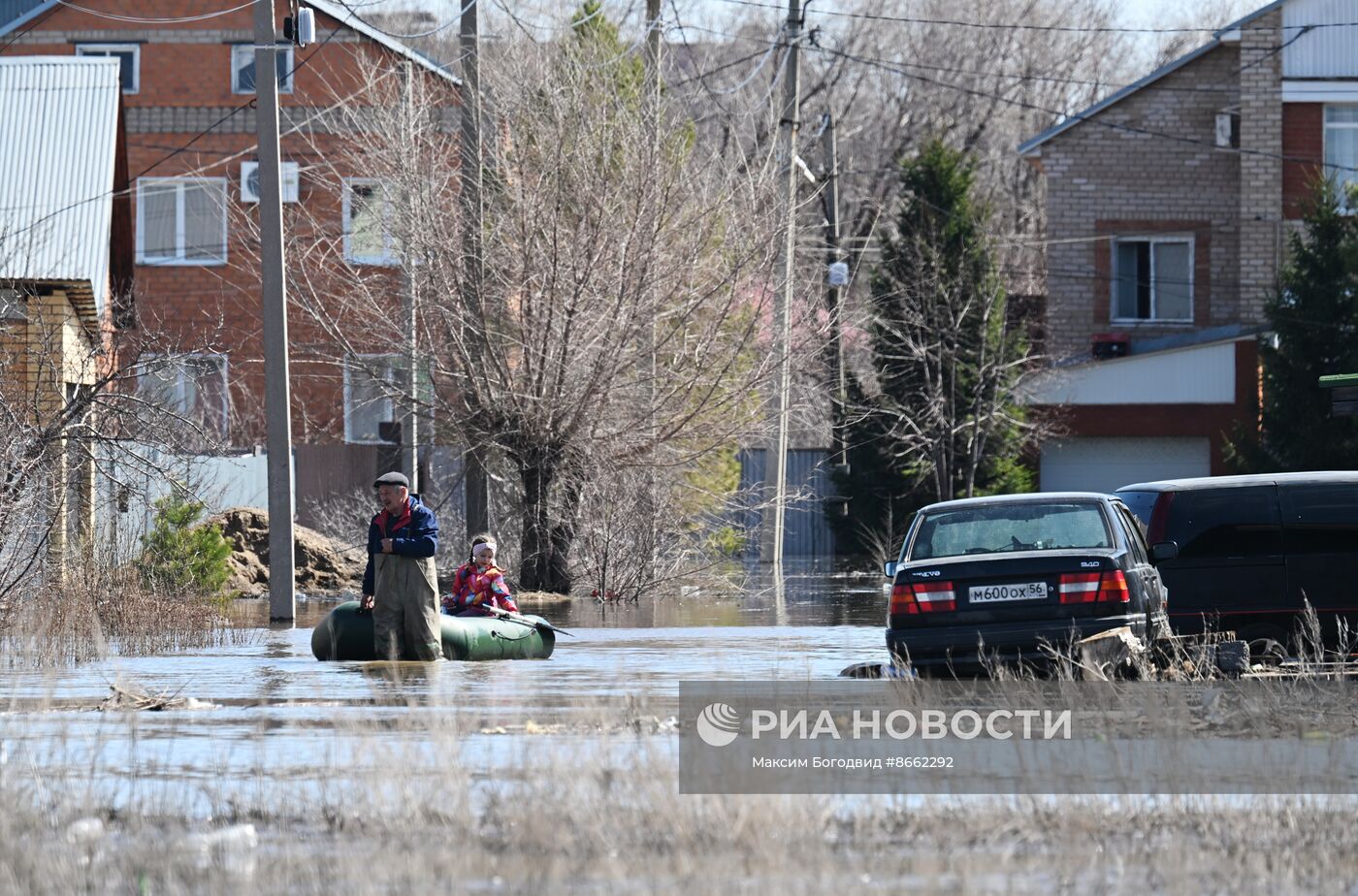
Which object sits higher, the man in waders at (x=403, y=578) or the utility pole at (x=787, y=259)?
the utility pole at (x=787, y=259)

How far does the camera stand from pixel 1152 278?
42.9m

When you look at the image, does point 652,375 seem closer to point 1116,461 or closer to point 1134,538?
point 1134,538

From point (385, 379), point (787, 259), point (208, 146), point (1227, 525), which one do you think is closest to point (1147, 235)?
point (787, 259)

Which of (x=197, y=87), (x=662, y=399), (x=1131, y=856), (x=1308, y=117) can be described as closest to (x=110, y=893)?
(x=1131, y=856)

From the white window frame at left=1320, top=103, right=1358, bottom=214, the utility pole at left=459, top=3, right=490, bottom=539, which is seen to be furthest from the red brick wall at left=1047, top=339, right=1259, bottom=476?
the utility pole at left=459, top=3, right=490, bottom=539

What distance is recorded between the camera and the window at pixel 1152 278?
141 feet

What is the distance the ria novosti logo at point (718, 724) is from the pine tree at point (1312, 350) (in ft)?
82.3

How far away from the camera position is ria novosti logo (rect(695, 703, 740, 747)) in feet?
33.3

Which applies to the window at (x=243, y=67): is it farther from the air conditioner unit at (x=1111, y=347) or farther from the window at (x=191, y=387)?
the air conditioner unit at (x=1111, y=347)

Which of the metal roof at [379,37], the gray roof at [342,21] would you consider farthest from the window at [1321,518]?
the metal roof at [379,37]

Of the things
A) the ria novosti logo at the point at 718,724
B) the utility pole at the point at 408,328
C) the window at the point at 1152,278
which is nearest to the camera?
the ria novosti logo at the point at 718,724

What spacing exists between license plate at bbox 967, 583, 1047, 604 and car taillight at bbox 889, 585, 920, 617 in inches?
15.2

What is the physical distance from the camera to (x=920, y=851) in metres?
7.39

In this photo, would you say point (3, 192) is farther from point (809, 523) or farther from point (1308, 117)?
point (1308, 117)
